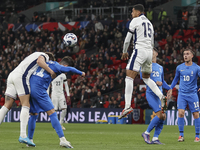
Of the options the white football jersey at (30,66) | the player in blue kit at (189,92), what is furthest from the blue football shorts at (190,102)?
the white football jersey at (30,66)

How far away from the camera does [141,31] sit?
28.7 ft

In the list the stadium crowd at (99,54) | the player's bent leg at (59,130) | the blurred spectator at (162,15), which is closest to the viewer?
the player's bent leg at (59,130)

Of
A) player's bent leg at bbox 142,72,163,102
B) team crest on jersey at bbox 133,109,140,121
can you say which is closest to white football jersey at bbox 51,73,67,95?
team crest on jersey at bbox 133,109,140,121

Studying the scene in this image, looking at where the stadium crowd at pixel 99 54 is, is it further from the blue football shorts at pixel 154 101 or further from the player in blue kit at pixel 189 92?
the blue football shorts at pixel 154 101

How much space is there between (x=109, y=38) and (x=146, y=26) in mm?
21012

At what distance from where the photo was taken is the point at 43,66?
8297 millimetres

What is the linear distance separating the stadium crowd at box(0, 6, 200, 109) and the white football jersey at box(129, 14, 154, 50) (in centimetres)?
1424

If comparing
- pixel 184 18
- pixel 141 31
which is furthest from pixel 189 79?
pixel 184 18

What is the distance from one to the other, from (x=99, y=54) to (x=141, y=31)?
19.6 m

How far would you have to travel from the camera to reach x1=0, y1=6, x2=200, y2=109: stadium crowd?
24.3m

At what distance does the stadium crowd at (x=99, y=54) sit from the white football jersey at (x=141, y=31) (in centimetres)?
1424

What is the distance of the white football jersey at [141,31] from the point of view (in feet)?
28.5

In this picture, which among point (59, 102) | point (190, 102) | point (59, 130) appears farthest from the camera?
point (59, 102)

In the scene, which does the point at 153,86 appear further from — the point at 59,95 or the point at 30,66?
the point at 59,95
